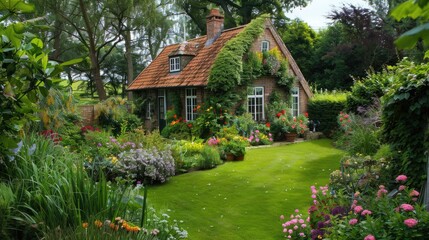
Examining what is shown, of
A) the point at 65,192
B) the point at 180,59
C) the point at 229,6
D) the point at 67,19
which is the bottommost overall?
the point at 65,192

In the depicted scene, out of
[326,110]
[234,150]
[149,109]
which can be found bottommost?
[234,150]

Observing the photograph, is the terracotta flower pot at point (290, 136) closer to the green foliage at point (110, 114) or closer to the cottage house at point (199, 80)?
the cottage house at point (199, 80)

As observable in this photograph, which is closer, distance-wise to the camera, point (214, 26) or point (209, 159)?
point (209, 159)

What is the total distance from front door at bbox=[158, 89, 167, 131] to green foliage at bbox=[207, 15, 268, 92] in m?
4.68

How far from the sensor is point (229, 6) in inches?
1507

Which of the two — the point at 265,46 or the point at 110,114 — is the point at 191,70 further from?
the point at 110,114

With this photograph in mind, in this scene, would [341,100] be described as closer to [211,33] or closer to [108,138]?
[211,33]

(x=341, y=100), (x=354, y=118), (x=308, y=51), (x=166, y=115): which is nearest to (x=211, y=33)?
(x=166, y=115)

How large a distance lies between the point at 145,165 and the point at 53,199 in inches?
250

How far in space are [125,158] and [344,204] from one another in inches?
247

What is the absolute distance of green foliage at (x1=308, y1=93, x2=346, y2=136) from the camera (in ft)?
64.7

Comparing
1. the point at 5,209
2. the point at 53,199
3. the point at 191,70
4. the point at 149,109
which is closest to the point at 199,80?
the point at 191,70

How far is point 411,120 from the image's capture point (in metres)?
6.55

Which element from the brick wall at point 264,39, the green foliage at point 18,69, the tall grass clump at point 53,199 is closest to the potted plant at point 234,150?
the brick wall at point 264,39
